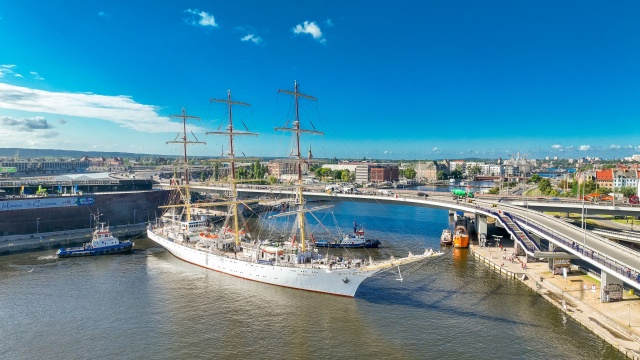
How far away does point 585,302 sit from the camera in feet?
109

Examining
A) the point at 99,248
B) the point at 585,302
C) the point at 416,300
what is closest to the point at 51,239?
the point at 99,248

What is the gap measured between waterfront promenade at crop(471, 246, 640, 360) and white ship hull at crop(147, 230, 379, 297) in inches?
622

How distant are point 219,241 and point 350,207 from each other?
68.7m

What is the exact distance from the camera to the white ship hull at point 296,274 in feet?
121

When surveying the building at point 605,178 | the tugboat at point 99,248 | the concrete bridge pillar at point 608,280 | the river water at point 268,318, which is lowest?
the river water at point 268,318

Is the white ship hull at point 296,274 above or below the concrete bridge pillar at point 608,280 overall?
below

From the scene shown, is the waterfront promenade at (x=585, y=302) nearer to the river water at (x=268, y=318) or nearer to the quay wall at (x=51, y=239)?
the river water at (x=268, y=318)

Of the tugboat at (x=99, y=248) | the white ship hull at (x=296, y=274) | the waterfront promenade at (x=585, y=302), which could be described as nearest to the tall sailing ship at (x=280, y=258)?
the white ship hull at (x=296, y=274)

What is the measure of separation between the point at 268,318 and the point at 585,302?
84.2ft

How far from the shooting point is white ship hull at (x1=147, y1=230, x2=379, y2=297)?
36.8 metres

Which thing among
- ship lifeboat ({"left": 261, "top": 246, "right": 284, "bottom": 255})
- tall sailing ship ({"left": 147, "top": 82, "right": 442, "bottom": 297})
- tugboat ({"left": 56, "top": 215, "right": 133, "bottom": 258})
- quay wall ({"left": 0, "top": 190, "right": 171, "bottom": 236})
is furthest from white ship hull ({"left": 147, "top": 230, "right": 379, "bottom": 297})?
quay wall ({"left": 0, "top": 190, "right": 171, "bottom": 236})

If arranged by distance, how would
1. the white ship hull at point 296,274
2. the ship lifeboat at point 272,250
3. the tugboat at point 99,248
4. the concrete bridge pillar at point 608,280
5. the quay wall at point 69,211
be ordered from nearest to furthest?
1. the concrete bridge pillar at point 608,280
2. the white ship hull at point 296,274
3. the ship lifeboat at point 272,250
4. the tugboat at point 99,248
5. the quay wall at point 69,211

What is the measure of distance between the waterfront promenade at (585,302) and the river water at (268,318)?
85 cm

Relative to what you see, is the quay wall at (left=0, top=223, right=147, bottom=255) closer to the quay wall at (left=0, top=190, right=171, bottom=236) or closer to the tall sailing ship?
the quay wall at (left=0, top=190, right=171, bottom=236)
